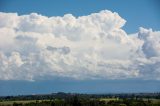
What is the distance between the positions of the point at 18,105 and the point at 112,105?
133 ft

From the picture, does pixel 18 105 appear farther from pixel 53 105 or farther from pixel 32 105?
pixel 53 105

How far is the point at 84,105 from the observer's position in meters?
147

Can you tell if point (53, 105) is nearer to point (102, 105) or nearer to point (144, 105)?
point (102, 105)

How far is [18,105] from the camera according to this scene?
158750 millimetres

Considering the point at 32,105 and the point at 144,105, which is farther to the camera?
the point at 32,105

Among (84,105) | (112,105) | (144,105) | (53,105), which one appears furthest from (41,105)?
(144,105)

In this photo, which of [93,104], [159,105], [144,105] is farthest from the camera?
[93,104]

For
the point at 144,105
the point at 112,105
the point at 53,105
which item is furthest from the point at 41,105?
the point at 144,105

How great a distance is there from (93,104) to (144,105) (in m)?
20.6

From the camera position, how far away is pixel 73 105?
150375 mm

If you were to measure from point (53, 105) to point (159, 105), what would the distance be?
42987 mm

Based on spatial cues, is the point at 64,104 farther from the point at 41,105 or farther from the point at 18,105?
the point at 18,105

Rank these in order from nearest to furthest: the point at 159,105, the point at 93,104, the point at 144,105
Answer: the point at 159,105
the point at 144,105
the point at 93,104

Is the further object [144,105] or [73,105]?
[73,105]
